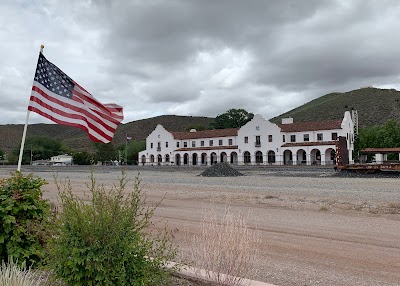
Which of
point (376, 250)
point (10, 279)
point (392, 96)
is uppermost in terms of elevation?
point (392, 96)

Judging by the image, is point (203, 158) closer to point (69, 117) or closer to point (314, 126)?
point (314, 126)

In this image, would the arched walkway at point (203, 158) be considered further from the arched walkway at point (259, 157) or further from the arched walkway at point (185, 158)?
the arched walkway at point (259, 157)

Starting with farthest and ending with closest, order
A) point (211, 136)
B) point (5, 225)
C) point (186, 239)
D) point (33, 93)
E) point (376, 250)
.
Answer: point (211, 136) → point (186, 239) → point (376, 250) → point (33, 93) → point (5, 225)

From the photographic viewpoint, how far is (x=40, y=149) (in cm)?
13062

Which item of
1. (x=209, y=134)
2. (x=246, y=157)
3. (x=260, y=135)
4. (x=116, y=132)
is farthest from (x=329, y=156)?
(x=116, y=132)

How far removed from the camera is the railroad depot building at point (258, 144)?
2564 inches

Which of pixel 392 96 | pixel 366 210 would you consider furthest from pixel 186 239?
pixel 392 96

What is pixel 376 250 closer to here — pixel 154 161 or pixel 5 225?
pixel 5 225

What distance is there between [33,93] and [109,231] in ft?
13.8

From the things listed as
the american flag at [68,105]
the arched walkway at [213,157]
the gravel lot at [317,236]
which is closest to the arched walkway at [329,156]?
the arched walkway at [213,157]

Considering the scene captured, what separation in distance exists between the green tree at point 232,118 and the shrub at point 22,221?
368ft

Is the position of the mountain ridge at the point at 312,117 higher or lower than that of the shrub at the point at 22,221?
higher

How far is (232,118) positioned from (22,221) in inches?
4512

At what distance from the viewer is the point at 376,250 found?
802 cm
